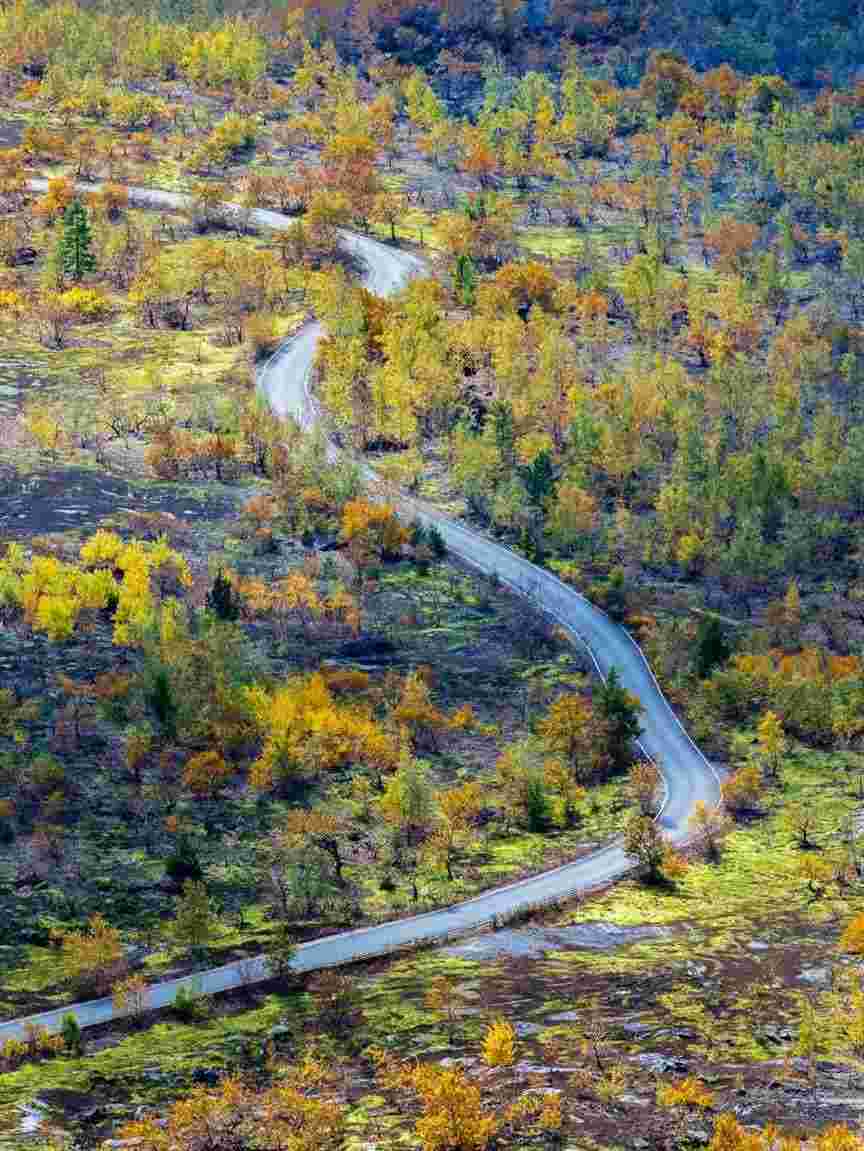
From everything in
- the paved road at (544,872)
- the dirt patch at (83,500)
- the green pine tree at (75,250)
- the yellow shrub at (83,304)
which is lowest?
the paved road at (544,872)

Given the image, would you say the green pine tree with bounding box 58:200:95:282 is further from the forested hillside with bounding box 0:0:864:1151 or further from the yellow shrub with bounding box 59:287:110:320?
the yellow shrub with bounding box 59:287:110:320

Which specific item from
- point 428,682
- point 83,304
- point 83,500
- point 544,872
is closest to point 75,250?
point 83,304

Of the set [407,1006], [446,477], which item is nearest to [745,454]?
[446,477]

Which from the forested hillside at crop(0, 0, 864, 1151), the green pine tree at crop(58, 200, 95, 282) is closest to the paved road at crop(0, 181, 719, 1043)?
the forested hillside at crop(0, 0, 864, 1151)

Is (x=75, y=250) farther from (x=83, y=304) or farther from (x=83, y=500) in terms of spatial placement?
(x=83, y=500)

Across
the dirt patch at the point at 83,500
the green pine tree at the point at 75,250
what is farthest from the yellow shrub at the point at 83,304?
the dirt patch at the point at 83,500

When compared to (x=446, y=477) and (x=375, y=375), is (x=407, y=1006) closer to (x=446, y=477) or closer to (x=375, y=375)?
(x=446, y=477)

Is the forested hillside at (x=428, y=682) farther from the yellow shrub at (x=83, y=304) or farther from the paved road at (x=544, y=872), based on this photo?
the yellow shrub at (x=83, y=304)
